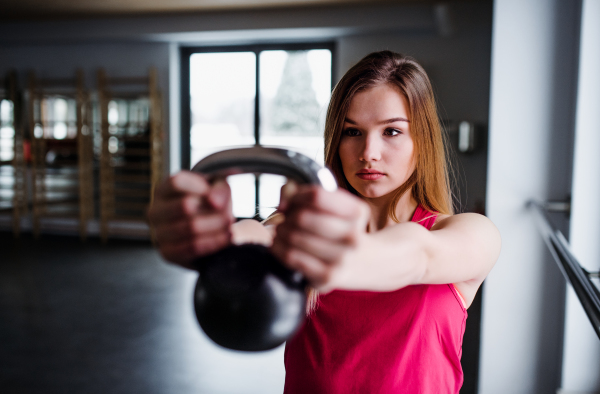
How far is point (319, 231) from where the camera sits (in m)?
0.36

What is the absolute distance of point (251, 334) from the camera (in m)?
0.40

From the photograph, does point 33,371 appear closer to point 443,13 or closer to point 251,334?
point 251,334

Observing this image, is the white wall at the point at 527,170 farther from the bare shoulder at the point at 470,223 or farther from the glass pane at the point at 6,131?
the glass pane at the point at 6,131

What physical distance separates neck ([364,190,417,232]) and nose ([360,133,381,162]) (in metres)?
0.21

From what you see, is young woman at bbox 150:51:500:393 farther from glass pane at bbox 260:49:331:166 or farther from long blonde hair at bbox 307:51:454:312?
glass pane at bbox 260:49:331:166

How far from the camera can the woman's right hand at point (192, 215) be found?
398mm

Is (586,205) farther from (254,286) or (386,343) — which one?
(254,286)

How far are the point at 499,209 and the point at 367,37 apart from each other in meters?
4.48

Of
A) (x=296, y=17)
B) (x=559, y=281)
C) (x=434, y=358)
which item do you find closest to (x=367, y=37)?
(x=296, y=17)

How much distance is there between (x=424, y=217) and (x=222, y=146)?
5.71 metres

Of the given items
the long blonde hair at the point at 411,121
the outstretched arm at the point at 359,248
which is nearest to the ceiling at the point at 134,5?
the long blonde hair at the point at 411,121

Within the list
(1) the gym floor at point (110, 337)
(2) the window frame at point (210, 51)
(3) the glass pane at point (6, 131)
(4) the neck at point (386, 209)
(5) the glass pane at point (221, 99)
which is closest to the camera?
(4) the neck at point (386, 209)

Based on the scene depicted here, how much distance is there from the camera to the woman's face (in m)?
0.88

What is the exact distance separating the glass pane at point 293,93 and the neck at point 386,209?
555 centimetres
